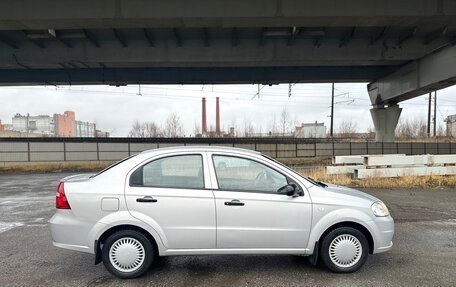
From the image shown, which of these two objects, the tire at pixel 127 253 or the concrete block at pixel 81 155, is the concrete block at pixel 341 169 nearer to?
the tire at pixel 127 253

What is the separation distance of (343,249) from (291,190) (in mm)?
1088

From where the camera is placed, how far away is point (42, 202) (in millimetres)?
9477

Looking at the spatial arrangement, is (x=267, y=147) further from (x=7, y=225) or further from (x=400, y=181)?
(x=7, y=225)

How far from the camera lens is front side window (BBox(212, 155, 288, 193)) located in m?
4.03

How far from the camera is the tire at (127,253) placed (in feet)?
12.9

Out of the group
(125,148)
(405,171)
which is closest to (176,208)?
(405,171)

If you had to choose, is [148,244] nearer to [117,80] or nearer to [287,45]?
[287,45]

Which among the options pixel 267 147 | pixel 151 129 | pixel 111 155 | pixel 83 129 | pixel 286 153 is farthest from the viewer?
pixel 83 129

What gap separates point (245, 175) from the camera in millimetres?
4094

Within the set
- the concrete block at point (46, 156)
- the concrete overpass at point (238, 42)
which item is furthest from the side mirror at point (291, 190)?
the concrete block at point (46, 156)

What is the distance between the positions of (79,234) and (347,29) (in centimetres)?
1463

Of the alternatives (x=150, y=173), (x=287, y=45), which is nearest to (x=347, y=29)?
(x=287, y=45)

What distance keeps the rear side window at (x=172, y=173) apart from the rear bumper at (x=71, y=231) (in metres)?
0.82

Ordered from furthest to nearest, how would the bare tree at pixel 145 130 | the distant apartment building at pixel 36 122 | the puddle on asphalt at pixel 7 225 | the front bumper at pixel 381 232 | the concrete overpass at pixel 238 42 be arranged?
1. the distant apartment building at pixel 36 122
2. the bare tree at pixel 145 130
3. the concrete overpass at pixel 238 42
4. the puddle on asphalt at pixel 7 225
5. the front bumper at pixel 381 232
